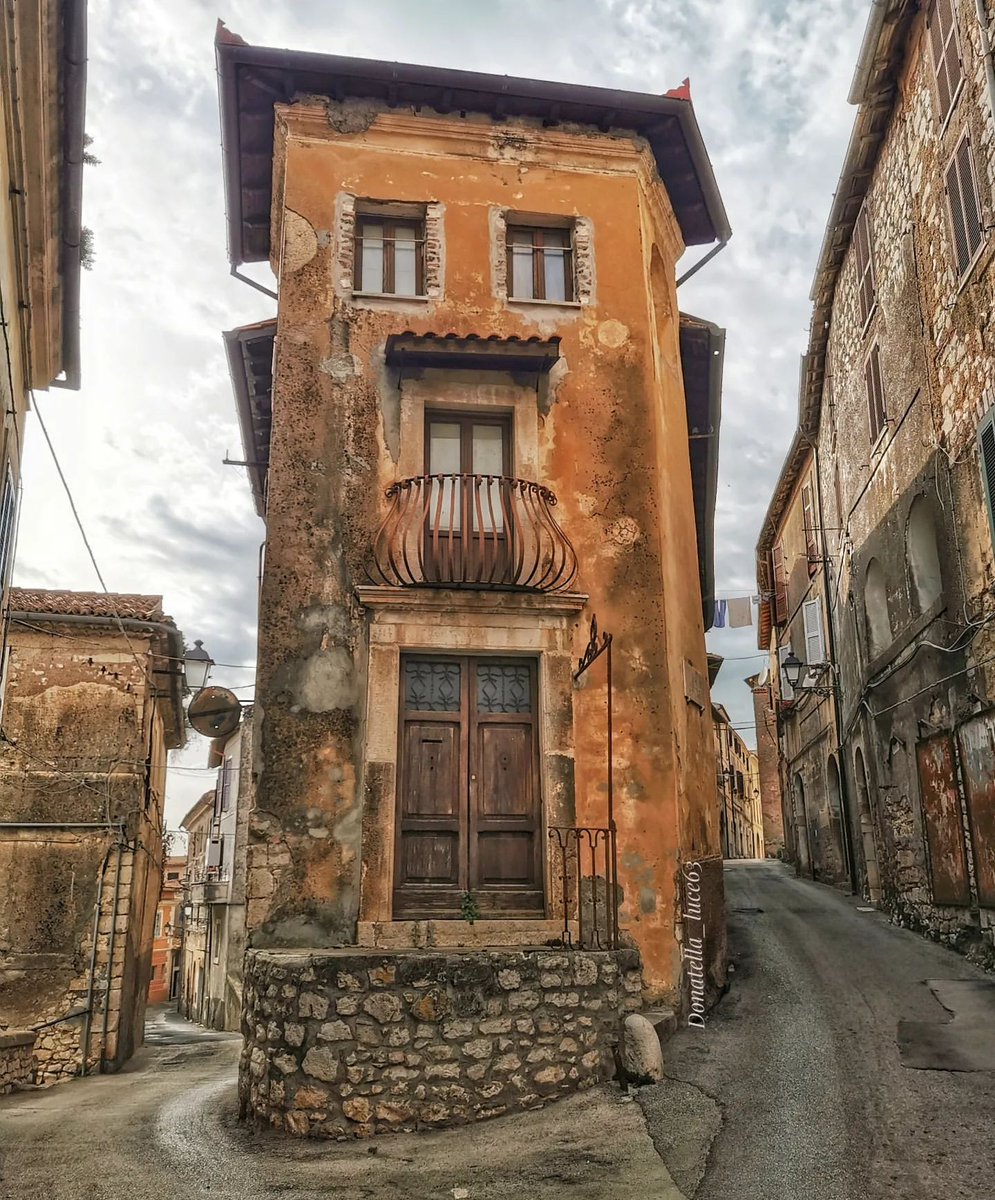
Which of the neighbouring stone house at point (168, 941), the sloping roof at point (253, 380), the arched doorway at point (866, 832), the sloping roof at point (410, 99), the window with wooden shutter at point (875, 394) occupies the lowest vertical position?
the neighbouring stone house at point (168, 941)

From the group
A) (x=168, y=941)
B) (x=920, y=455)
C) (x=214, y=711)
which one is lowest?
(x=168, y=941)

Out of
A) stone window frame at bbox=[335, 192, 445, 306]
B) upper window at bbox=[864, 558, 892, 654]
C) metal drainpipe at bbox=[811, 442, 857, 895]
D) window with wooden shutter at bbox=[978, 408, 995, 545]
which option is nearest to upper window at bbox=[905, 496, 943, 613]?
upper window at bbox=[864, 558, 892, 654]

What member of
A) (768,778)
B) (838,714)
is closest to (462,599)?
(838,714)

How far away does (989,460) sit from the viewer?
10773 mm

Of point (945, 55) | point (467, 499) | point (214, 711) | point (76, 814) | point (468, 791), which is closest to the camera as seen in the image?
point (468, 791)

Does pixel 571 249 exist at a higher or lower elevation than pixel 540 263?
higher

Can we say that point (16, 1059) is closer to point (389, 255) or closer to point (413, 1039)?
point (413, 1039)

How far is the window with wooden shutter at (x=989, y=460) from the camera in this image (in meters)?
10.7

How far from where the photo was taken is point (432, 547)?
1005 cm

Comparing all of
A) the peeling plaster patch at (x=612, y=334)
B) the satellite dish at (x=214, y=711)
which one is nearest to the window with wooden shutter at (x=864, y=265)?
the peeling plaster patch at (x=612, y=334)

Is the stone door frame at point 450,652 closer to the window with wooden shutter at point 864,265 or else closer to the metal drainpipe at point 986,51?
the metal drainpipe at point 986,51

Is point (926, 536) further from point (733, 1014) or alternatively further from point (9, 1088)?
point (9, 1088)

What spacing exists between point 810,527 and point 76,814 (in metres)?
16.3

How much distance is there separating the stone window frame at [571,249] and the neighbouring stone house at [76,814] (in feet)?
25.5
